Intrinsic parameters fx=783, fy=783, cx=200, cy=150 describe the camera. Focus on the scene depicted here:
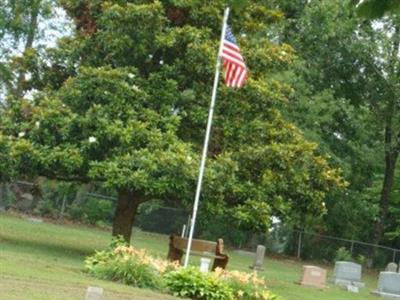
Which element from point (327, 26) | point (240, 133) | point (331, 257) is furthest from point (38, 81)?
point (331, 257)

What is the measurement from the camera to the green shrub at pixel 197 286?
526 inches

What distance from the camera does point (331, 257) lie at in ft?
123

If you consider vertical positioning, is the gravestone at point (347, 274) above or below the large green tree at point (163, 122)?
below

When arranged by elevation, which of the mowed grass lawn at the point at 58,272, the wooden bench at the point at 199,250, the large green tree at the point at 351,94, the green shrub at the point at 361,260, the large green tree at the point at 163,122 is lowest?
the mowed grass lawn at the point at 58,272

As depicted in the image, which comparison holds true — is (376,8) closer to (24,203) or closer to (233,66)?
(233,66)

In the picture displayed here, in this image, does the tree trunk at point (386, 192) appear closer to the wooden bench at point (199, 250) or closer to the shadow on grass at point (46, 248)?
the shadow on grass at point (46, 248)

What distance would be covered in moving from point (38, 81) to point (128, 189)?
4.78 metres

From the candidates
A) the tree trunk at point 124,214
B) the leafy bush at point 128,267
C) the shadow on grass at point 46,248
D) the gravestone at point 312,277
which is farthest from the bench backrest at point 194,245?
the gravestone at point 312,277

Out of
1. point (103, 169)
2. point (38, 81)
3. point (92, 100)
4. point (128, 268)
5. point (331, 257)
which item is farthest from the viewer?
point (331, 257)

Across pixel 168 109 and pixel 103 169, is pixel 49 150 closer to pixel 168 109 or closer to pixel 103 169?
pixel 103 169

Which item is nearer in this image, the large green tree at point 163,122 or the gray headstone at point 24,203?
the large green tree at point 163,122

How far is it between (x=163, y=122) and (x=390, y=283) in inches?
351

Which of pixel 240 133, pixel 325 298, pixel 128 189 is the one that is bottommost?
pixel 325 298

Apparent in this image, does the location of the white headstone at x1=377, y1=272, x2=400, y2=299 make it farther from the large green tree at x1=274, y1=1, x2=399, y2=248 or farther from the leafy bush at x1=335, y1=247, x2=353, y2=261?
the leafy bush at x1=335, y1=247, x2=353, y2=261
